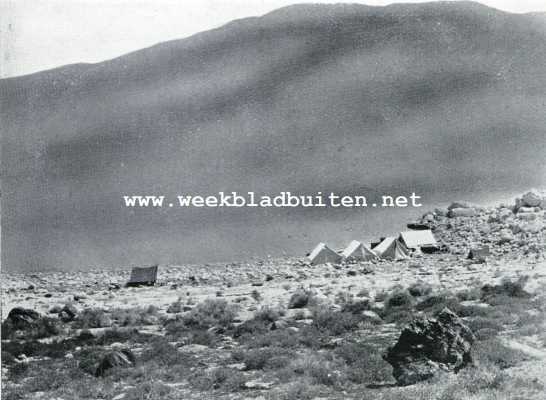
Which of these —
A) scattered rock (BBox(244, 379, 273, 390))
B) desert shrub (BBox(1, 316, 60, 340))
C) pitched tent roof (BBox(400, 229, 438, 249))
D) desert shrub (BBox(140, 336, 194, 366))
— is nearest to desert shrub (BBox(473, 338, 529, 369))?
pitched tent roof (BBox(400, 229, 438, 249))

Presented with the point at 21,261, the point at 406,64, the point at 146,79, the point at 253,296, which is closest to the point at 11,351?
the point at 21,261

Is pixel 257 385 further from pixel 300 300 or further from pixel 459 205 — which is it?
pixel 459 205

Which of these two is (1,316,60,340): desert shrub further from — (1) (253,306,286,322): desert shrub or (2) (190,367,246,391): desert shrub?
(1) (253,306,286,322): desert shrub

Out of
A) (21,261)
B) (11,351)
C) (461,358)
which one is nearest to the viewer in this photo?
(461,358)

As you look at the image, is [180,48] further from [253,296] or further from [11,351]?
[11,351]

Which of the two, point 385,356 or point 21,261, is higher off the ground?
point 21,261

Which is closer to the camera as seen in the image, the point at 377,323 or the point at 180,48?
the point at 377,323
